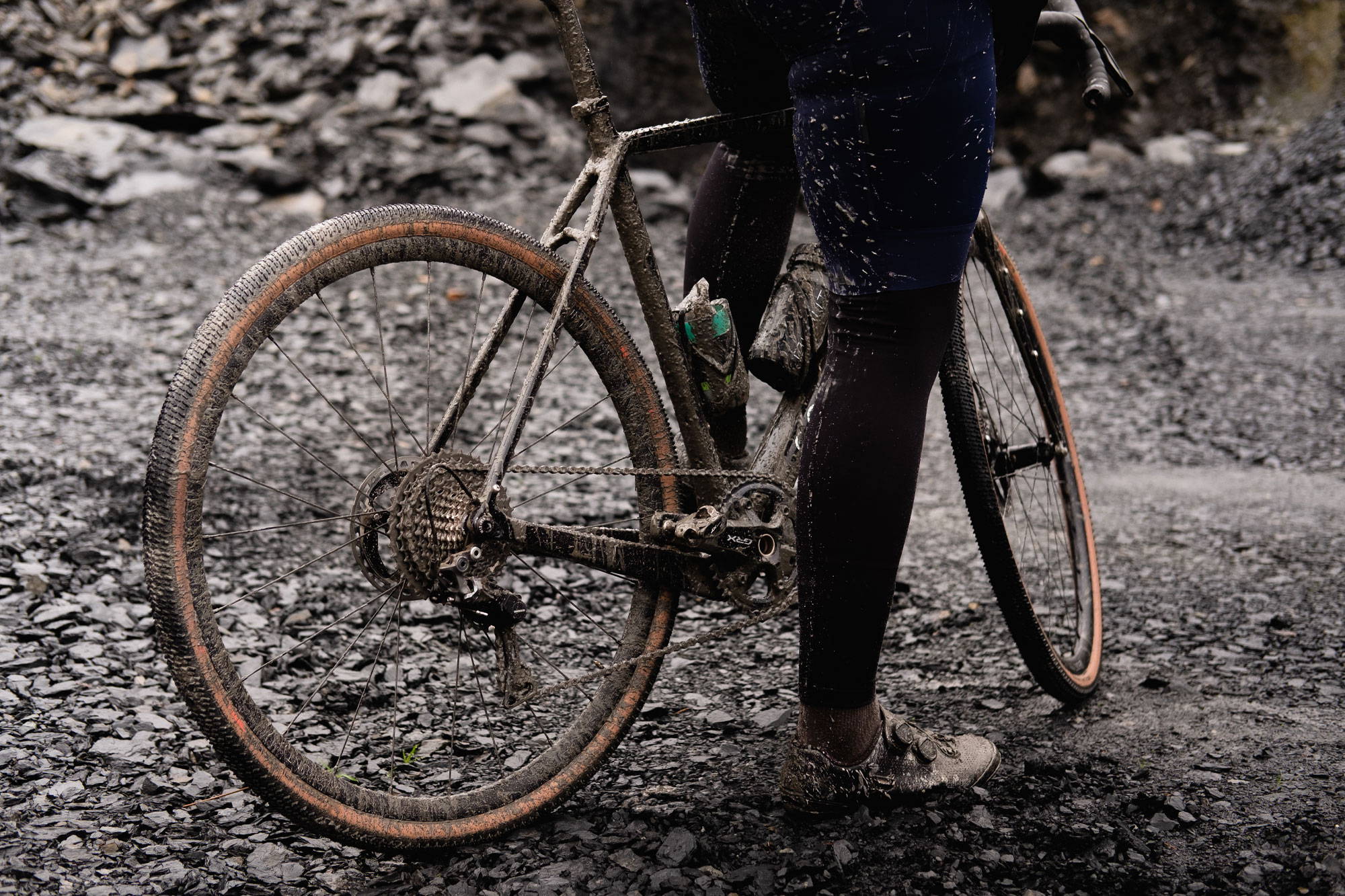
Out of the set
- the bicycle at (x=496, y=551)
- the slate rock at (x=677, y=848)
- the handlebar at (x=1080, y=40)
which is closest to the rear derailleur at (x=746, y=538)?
the bicycle at (x=496, y=551)

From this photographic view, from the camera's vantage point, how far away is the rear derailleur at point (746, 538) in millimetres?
2029

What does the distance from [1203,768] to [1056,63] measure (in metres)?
8.10

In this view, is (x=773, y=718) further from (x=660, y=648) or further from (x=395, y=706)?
(x=395, y=706)

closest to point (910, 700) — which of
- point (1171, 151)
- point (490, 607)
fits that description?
point (490, 607)

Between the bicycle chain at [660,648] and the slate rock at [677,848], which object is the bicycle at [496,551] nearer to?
the bicycle chain at [660,648]

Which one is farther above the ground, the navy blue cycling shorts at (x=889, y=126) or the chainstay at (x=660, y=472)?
the navy blue cycling shorts at (x=889, y=126)

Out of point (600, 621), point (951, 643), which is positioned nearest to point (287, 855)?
point (600, 621)

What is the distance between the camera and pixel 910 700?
2508mm

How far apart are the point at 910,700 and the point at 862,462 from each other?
94 centimetres

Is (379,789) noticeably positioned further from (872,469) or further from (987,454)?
(987,454)

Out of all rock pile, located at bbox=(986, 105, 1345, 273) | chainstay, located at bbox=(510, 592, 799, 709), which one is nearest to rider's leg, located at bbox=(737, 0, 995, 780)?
chainstay, located at bbox=(510, 592, 799, 709)

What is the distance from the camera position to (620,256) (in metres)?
6.52

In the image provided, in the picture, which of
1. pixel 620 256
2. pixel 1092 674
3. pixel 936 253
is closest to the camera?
pixel 936 253

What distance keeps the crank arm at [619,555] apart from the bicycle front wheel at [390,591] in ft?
0.12
